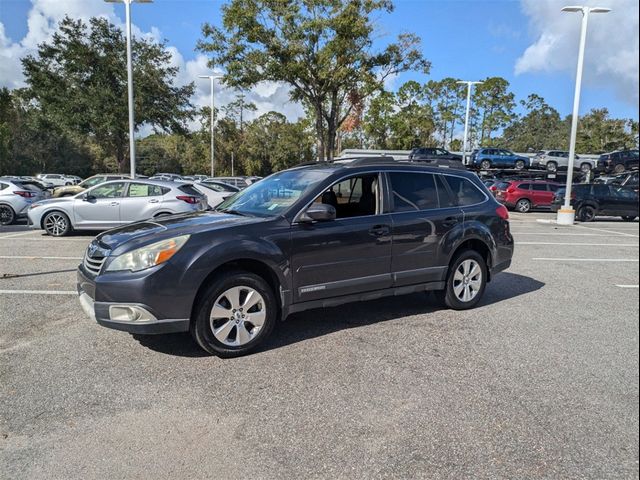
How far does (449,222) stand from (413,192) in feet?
1.88

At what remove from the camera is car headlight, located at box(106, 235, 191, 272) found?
3912mm

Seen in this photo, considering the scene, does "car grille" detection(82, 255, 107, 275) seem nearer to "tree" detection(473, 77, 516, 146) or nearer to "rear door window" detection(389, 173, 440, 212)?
"rear door window" detection(389, 173, 440, 212)

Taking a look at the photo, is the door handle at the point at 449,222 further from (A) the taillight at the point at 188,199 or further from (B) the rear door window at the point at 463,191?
(A) the taillight at the point at 188,199

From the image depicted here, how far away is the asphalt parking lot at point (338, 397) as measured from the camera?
2.73 m

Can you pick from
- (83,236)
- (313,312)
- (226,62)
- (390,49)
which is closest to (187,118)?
(226,62)

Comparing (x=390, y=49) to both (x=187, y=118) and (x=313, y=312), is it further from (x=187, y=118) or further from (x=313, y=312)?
(x=313, y=312)

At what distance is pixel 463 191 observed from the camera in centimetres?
589

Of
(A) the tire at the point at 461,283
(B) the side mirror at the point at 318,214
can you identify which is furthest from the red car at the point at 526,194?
(B) the side mirror at the point at 318,214

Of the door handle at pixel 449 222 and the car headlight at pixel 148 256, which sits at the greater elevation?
the door handle at pixel 449 222

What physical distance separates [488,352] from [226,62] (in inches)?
862

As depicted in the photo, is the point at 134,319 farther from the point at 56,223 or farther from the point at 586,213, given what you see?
the point at 586,213

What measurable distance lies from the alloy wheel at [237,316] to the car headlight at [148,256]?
58cm

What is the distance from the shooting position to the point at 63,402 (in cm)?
340

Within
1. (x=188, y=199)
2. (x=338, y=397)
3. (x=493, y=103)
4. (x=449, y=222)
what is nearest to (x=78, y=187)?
(x=188, y=199)
